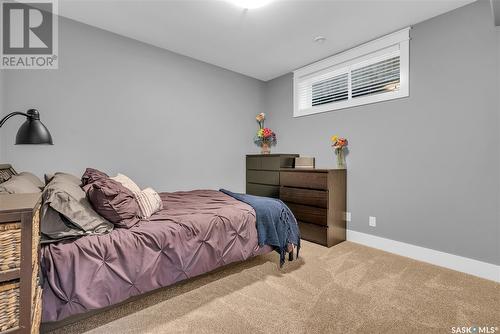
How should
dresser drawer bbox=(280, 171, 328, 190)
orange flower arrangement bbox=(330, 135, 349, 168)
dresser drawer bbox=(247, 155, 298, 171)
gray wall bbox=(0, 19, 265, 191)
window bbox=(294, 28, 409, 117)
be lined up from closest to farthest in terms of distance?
gray wall bbox=(0, 19, 265, 191) < window bbox=(294, 28, 409, 117) < dresser drawer bbox=(280, 171, 328, 190) < orange flower arrangement bbox=(330, 135, 349, 168) < dresser drawer bbox=(247, 155, 298, 171)

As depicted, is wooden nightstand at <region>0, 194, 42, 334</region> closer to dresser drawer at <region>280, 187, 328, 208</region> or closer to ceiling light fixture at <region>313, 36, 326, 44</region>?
dresser drawer at <region>280, 187, 328, 208</region>

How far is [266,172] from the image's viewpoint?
392cm

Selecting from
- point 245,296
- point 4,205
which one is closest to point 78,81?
point 4,205

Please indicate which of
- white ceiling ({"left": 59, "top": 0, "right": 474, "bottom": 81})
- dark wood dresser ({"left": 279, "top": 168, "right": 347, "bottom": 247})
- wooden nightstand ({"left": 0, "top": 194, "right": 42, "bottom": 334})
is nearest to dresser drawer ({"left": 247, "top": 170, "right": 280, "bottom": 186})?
dark wood dresser ({"left": 279, "top": 168, "right": 347, "bottom": 247})

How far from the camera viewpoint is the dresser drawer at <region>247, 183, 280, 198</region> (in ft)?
12.2

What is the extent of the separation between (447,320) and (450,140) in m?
1.73

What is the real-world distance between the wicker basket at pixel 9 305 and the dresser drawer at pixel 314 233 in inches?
111

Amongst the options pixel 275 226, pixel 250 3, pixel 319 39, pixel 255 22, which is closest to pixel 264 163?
pixel 275 226

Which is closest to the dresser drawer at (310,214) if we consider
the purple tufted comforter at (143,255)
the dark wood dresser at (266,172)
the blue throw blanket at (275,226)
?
the dark wood dresser at (266,172)

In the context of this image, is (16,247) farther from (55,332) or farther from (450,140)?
(450,140)

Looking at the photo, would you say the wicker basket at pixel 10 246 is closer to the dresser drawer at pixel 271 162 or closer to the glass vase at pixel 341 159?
the dresser drawer at pixel 271 162

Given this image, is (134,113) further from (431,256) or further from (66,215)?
(431,256)

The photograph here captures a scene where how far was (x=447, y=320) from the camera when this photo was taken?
61.9 inches

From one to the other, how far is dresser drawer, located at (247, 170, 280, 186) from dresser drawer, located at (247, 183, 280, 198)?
67mm
